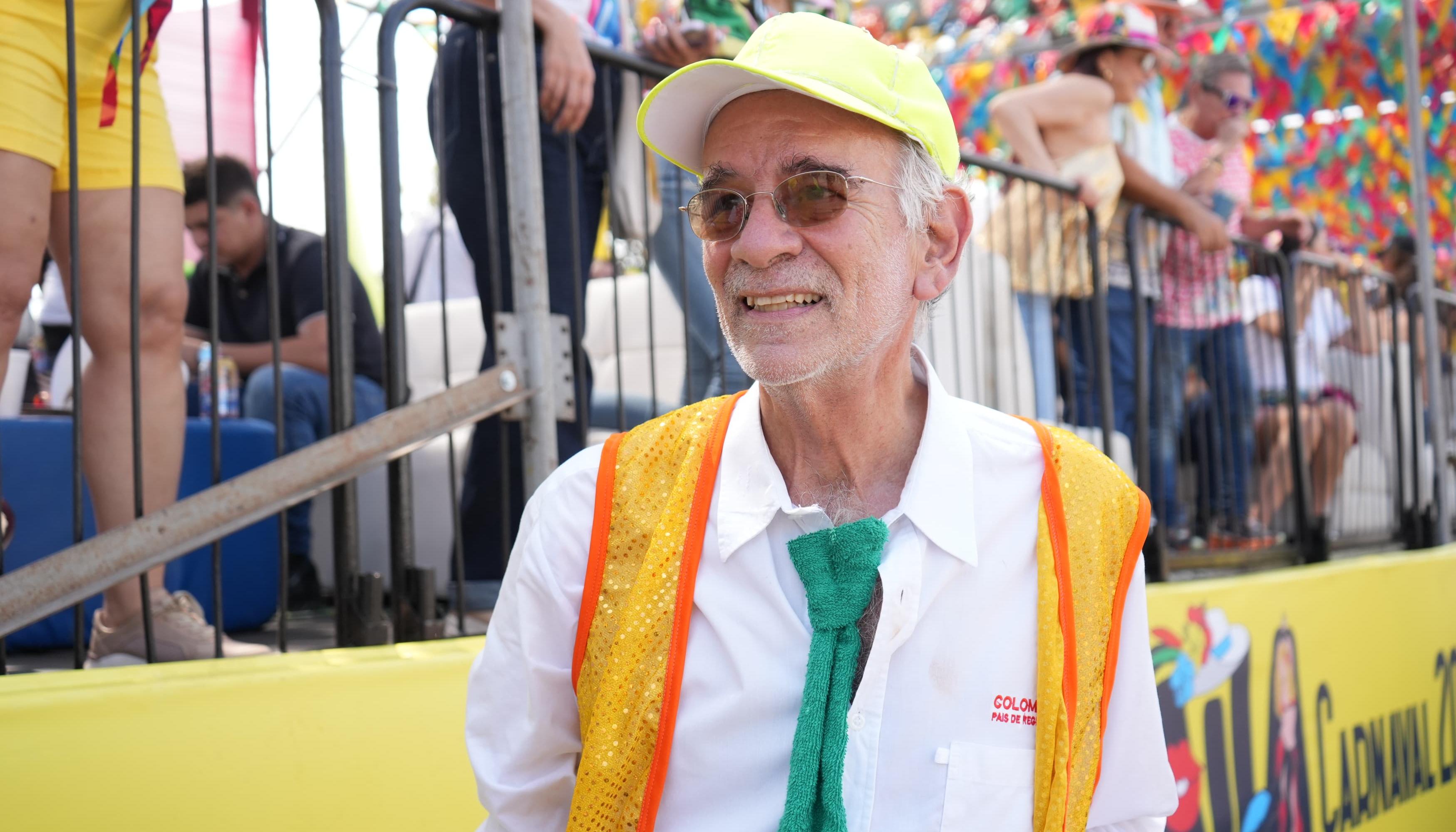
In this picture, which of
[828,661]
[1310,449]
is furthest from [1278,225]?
[828,661]

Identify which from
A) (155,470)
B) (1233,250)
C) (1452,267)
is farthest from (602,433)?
(1452,267)

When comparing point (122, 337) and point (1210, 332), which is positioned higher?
point (1210, 332)

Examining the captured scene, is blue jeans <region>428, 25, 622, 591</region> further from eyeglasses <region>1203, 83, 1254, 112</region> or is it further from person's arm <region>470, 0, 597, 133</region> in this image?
eyeglasses <region>1203, 83, 1254, 112</region>

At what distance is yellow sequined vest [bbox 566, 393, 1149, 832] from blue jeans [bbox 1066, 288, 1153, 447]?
10.0 ft

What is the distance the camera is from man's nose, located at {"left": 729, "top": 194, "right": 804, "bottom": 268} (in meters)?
1.77

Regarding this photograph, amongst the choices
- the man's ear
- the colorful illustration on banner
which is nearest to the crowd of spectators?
the colorful illustration on banner

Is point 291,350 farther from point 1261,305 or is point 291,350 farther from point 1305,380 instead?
point 1305,380

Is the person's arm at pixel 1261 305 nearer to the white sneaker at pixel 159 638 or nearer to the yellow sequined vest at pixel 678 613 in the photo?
the yellow sequined vest at pixel 678 613

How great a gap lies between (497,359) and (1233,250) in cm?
384

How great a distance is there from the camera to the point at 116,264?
245 centimetres

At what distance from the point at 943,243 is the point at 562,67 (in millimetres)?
1385

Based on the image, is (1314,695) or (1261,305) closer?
(1314,695)

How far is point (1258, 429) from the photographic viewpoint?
594 centimetres

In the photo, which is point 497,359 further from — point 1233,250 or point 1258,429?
point 1258,429
